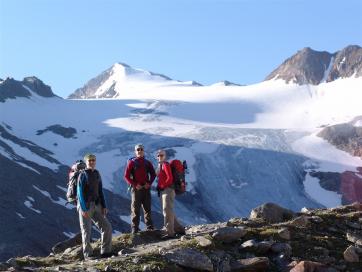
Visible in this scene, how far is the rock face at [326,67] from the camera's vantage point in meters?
184

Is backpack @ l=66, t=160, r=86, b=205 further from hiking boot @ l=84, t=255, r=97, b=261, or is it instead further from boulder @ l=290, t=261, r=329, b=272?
boulder @ l=290, t=261, r=329, b=272

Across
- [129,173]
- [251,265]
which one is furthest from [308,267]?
[129,173]

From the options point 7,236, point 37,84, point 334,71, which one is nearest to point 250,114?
point 334,71

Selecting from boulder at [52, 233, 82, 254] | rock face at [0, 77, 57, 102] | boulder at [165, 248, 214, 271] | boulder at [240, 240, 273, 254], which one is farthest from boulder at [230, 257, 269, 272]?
rock face at [0, 77, 57, 102]

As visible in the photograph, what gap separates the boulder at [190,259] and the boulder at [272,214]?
5081 millimetres

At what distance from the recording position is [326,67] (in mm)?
193750

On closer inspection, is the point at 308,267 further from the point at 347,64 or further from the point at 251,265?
the point at 347,64

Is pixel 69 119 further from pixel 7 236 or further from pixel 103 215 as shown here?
pixel 103 215

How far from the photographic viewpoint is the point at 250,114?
16162 cm

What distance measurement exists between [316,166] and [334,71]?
72.5 metres

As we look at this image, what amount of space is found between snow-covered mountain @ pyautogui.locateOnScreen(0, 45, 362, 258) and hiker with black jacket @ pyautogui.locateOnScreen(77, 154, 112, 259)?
44716mm

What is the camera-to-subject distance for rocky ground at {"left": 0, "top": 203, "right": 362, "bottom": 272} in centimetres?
1130

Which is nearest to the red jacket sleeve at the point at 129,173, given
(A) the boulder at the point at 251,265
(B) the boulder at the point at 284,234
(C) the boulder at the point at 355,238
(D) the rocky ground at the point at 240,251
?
(D) the rocky ground at the point at 240,251

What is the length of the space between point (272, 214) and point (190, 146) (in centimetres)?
10189
